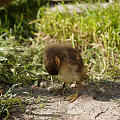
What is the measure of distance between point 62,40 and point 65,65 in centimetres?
145

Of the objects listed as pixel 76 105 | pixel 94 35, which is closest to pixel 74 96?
pixel 76 105

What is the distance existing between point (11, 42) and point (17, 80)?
1169 millimetres

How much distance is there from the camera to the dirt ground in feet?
9.21

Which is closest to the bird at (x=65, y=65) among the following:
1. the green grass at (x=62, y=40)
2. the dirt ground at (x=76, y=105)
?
the dirt ground at (x=76, y=105)

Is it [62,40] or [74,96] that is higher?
[62,40]

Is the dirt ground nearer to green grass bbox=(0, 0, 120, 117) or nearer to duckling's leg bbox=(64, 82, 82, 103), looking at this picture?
A: duckling's leg bbox=(64, 82, 82, 103)


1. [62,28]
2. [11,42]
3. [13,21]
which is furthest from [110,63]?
[13,21]

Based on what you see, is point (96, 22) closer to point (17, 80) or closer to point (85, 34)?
point (85, 34)

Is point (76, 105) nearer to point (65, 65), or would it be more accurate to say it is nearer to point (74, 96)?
point (74, 96)

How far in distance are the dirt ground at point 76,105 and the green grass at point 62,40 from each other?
12.8 inches

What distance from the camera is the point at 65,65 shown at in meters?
3.16

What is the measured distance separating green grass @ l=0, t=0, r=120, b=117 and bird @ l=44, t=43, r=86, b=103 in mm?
592

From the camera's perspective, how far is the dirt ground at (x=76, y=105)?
2.81 metres

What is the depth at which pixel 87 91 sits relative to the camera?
135 inches
